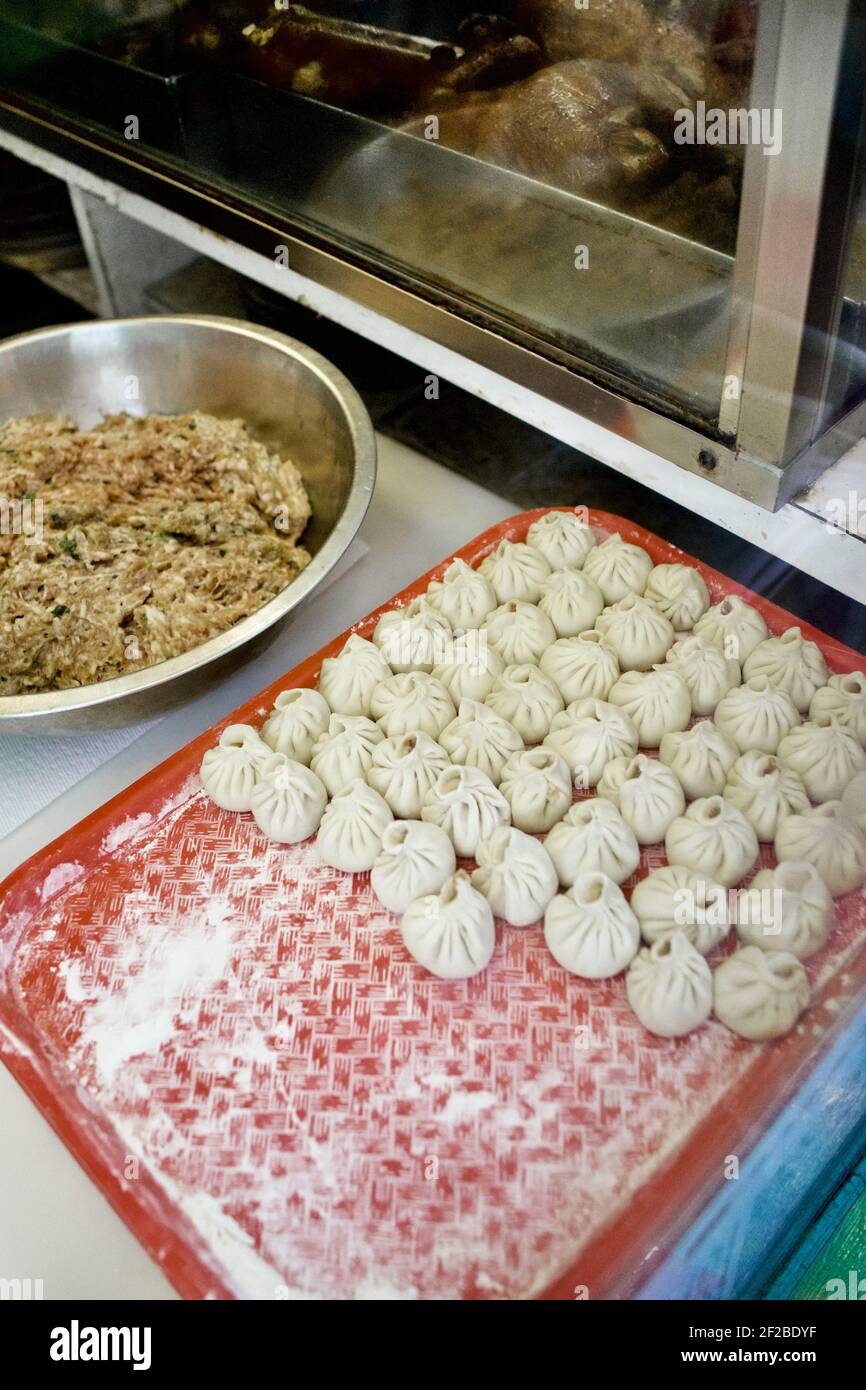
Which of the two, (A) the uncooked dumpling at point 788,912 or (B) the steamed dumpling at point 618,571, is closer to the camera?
(A) the uncooked dumpling at point 788,912

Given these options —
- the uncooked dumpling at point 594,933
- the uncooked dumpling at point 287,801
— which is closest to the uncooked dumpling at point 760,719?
the uncooked dumpling at point 594,933

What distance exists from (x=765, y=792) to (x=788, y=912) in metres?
0.18

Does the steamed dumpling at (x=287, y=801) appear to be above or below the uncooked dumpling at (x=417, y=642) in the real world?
below

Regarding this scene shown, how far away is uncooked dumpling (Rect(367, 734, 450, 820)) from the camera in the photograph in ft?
5.02

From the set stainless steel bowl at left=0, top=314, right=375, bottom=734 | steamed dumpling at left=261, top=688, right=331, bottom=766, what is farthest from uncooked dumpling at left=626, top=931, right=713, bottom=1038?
stainless steel bowl at left=0, top=314, right=375, bottom=734

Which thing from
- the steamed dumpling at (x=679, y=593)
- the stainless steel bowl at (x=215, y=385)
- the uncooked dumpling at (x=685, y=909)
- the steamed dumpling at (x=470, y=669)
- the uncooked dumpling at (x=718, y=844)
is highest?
the stainless steel bowl at (x=215, y=385)

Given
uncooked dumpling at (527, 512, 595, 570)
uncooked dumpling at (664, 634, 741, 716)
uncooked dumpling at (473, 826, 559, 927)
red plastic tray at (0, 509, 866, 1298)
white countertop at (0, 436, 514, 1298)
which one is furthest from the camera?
uncooked dumpling at (527, 512, 595, 570)

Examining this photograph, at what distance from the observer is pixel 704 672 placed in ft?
5.30

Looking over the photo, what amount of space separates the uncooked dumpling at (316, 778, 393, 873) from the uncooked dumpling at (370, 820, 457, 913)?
3cm

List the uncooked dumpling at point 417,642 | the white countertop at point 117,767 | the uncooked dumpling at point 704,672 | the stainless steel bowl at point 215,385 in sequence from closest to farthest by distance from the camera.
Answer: the white countertop at point 117,767, the uncooked dumpling at point 704,672, the uncooked dumpling at point 417,642, the stainless steel bowl at point 215,385

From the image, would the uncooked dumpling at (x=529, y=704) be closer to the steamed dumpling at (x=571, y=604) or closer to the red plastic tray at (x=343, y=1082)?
the steamed dumpling at (x=571, y=604)

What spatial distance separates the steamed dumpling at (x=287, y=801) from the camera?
151cm

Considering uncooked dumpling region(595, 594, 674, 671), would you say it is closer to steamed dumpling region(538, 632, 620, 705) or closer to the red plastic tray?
steamed dumpling region(538, 632, 620, 705)

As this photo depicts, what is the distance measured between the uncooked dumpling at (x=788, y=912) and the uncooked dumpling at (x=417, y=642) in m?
0.61
